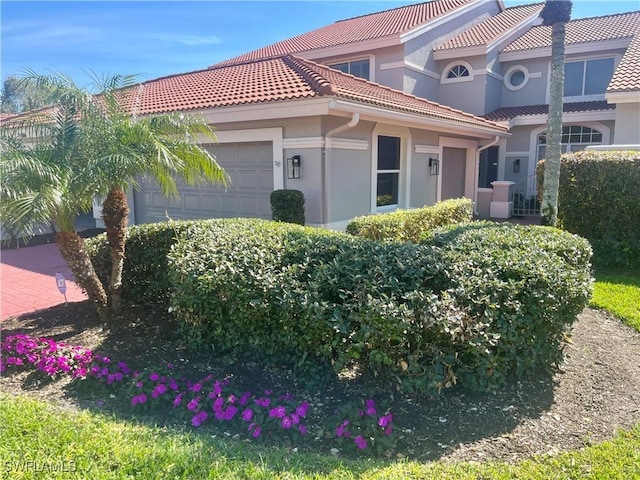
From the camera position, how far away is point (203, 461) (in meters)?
2.99

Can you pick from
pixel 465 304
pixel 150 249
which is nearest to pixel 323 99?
pixel 150 249

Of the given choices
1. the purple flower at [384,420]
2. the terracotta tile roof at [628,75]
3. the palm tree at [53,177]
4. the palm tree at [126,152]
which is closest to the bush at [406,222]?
the palm tree at [126,152]

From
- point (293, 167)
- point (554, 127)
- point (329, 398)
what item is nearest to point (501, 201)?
point (554, 127)

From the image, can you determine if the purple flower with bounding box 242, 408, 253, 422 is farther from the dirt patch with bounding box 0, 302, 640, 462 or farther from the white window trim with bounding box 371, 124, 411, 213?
the white window trim with bounding box 371, 124, 411, 213

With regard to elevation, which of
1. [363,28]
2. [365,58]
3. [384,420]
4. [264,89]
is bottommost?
[384,420]

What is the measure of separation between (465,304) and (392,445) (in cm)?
125

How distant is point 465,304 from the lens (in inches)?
150

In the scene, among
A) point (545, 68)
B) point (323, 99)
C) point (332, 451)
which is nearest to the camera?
point (332, 451)

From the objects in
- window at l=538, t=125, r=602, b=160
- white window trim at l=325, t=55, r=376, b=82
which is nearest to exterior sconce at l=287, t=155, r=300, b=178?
white window trim at l=325, t=55, r=376, b=82

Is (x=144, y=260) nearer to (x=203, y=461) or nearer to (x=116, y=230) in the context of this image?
(x=116, y=230)

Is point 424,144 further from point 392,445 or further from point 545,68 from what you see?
point 392,445

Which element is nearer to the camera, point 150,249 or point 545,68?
point 150,249

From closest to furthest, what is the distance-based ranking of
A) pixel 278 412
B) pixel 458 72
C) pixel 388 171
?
pixel 278 412 → pixel 388 171 → pixel 458 72

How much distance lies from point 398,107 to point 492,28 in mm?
14244
